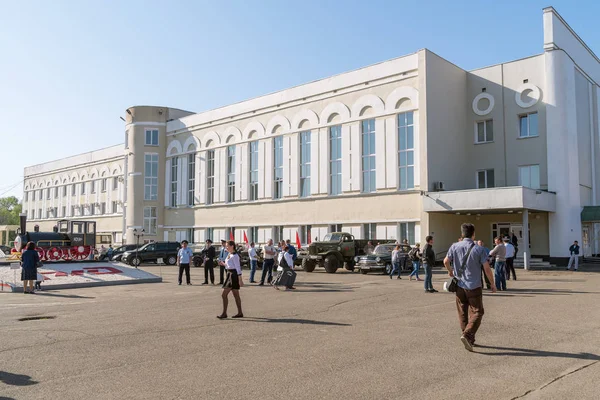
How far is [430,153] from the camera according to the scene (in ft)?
109

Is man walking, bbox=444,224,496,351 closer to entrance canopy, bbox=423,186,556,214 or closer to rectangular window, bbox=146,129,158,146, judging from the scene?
entrance canopy, bbox=423,186,556,214

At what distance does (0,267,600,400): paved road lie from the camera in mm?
6046

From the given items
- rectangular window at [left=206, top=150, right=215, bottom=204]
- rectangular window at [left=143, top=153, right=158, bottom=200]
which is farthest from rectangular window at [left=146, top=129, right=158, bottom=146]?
rectangular window at [left=206, top=150, right=215, bottom=204]

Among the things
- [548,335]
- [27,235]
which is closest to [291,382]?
[548,335]

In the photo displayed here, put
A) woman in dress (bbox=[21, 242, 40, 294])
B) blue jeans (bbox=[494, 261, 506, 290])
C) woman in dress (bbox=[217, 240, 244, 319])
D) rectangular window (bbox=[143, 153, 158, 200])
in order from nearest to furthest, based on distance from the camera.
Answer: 1. woman in dress (bbox=[217, 240, 244, 319])
2. blue jeans (bbox=[494, 261, 506, 290])
3. woman in dress (bbox=[21, 242, 40, 294])
4. rectangular window (bbox=[143, 153, 158, 200])

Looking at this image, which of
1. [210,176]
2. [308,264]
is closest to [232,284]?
[308,264]

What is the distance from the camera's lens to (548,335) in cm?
913

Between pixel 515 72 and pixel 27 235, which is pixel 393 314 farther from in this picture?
pixel 515 72

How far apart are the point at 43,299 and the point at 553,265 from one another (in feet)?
89.2

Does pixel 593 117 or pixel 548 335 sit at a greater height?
pixel 593 117

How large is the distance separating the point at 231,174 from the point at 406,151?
1801cm

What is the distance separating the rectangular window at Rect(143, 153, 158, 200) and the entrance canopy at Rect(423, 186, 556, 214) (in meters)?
30.8

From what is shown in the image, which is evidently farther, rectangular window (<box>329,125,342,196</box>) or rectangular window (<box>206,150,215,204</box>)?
rectangular window (<box>206,150,215,204</box>)

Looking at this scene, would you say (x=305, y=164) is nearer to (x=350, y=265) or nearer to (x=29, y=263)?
(x=350, y=265)
